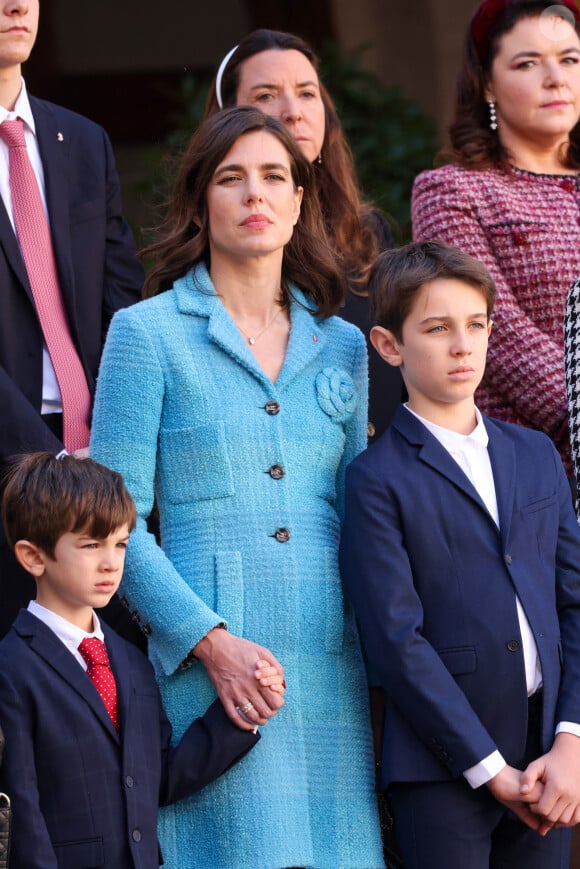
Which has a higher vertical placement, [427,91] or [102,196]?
[427,91]

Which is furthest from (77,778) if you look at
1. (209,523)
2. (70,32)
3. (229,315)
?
(70,32)

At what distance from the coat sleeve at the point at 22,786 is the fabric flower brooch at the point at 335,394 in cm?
97

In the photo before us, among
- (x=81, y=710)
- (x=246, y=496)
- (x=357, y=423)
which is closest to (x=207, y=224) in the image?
(x=357, y=423)

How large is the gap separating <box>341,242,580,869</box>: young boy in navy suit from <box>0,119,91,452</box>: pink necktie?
771 millimetres

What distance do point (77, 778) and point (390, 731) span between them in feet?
2.19

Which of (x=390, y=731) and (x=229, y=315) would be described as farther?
(x=229, y=315)

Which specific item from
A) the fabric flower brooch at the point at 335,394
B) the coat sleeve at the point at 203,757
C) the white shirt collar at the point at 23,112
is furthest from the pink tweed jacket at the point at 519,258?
the coat sleeve at the point at 203,757

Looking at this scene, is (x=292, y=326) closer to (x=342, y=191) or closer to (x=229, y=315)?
(x=229, y=315)

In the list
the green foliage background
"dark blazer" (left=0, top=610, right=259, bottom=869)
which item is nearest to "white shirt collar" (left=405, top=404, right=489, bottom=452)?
"dark blazer" (left=0, top=610, right=259, bottom=869)

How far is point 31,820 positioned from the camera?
10.2 feet

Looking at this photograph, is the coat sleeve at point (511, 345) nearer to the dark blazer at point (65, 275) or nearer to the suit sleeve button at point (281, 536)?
the dark blazer at point (65, 275)

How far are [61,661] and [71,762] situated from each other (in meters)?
0.20

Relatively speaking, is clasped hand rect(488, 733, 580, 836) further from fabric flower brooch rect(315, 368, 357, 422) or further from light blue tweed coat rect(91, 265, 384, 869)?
fabric flower brooch rect(315, 368, 357, 422)

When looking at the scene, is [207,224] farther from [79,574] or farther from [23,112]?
[79,574]
